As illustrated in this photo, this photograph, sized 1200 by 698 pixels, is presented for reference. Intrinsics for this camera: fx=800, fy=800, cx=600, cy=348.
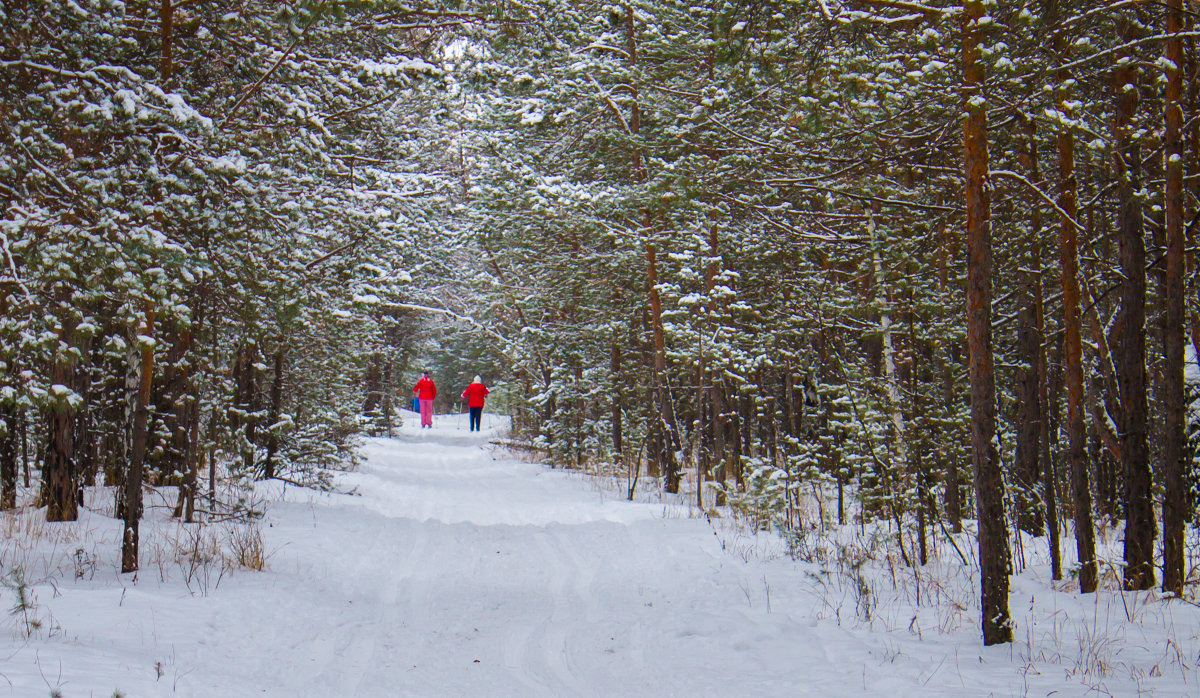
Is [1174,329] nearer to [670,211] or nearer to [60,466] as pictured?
[670,211]

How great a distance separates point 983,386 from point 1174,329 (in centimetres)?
282

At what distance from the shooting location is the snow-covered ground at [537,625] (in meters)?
4.83

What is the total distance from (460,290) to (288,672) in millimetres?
22967

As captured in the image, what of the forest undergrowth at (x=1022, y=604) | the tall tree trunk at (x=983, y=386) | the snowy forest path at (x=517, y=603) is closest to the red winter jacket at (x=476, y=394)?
the snowy forest path at (x=517, y=603)

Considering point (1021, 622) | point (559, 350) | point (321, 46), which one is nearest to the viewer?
point (1021, 622)

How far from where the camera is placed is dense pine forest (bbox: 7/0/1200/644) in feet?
20.4

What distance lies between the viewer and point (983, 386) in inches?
223

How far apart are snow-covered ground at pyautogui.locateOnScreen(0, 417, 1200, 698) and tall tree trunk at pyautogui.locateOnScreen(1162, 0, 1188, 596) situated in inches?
19.7

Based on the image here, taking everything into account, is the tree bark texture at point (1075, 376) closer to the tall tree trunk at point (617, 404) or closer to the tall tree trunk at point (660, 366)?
the tall tree trunk at point (660, 366)

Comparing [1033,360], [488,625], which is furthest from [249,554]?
[1033,360]

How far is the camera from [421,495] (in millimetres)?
15531

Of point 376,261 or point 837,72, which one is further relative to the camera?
point 376,261

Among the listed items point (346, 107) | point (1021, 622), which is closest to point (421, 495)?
point (346, 107)

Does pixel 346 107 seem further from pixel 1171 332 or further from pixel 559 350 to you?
pixel 559 350
